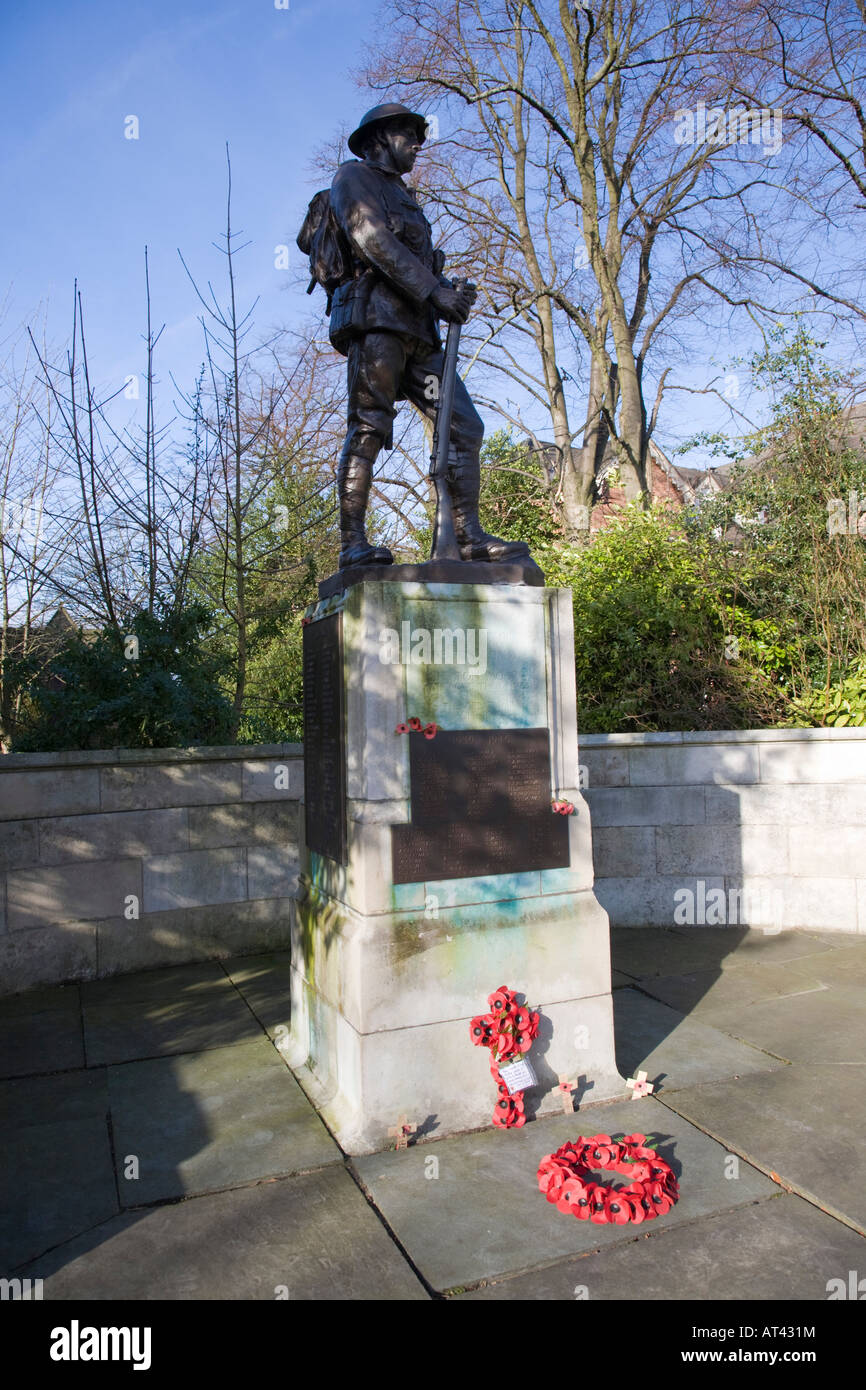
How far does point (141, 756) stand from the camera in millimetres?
5824

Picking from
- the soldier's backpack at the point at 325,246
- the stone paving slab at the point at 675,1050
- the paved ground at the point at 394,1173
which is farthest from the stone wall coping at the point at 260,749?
the soldier's backpack at the point at 325,246

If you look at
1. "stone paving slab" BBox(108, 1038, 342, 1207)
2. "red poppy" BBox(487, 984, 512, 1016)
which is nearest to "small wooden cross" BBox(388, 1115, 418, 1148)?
"stone paving slab" BBox(108, 1038, 342, 1207)

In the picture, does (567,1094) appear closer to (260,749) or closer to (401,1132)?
(401,1132)

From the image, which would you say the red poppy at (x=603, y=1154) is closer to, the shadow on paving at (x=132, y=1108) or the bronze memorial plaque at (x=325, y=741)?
the shadow on paving at (x=132, y=1108)

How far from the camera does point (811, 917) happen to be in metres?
6.48

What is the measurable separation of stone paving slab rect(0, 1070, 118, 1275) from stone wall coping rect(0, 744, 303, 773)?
202 centimetres

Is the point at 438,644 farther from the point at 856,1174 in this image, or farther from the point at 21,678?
the point at 21,678

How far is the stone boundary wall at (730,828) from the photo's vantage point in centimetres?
638

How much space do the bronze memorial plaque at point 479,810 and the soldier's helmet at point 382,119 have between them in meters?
2.98

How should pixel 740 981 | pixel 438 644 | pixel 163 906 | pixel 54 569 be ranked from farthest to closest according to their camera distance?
pixel 54 569, pixel 163 906, pixel 740 981, pixel 438 644

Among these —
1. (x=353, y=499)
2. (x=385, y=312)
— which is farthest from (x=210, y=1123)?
(x=385, y=312)

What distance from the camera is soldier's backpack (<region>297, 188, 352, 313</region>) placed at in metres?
4.25

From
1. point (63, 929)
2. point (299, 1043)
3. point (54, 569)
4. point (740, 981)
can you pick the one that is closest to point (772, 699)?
point (740, 981)

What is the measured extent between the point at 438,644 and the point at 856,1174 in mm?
2574
